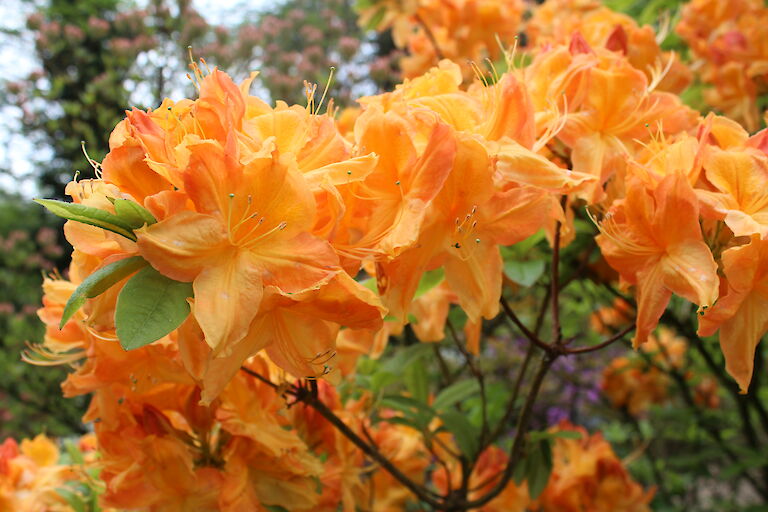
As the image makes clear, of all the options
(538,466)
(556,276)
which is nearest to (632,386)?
(538,466)

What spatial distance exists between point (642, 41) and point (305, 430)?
1.06 m

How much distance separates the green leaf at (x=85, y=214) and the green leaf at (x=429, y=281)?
0.52 meters

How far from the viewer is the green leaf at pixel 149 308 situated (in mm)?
670

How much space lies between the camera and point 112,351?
37.9 inches

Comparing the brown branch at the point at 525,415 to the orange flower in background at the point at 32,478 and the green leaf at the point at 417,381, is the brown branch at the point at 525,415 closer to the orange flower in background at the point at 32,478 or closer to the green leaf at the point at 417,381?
the green leaf at the point at 417,381

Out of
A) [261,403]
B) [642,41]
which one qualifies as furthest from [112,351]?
[642,41]

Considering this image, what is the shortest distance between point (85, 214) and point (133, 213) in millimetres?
45

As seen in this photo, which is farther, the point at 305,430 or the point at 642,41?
the point at 642,41

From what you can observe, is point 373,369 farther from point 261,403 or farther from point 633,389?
point 633,389

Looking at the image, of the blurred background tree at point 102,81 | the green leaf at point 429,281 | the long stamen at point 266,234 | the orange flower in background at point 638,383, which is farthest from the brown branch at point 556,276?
the orange flower in background at point 638,383

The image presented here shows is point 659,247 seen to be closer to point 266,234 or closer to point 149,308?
point 266,234

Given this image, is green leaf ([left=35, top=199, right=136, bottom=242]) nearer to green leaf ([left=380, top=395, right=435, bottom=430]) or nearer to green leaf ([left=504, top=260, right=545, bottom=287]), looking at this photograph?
green leaf ([left=504, top=260, right=545, bottom=287])

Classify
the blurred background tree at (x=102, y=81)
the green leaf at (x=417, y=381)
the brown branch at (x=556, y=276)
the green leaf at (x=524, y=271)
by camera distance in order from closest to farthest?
the brown branch at (x=556, y=276) < the green leaf at (x=524, y=271) < the green leaf at (x=417, y=381) < the blurred background tree at (x=102, y=81)

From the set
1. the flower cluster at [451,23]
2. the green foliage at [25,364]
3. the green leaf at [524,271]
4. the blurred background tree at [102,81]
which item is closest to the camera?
the green leaf at [524,271]
